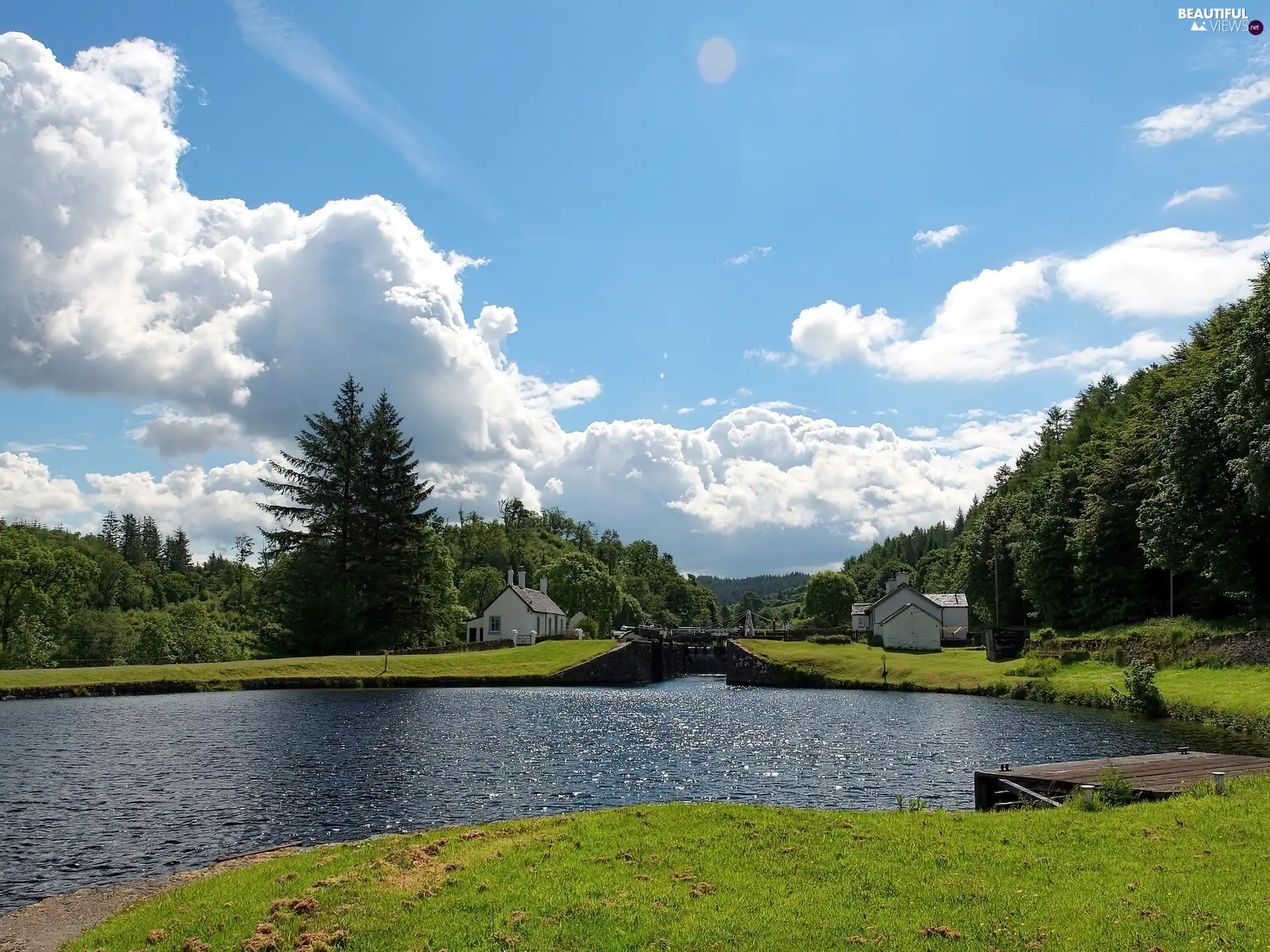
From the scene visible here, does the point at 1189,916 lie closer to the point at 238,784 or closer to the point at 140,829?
the point at 140,829

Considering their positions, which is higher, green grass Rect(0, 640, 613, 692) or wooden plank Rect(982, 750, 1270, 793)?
wooden plank Rect(982, 750, 1270, 793)

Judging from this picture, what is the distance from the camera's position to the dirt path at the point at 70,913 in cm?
1252

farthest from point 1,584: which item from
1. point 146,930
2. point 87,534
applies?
point 87,534

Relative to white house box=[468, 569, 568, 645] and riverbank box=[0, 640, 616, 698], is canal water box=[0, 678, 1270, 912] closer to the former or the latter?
riverbank box=[0, 640, 616, 698]

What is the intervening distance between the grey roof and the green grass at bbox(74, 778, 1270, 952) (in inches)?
3559

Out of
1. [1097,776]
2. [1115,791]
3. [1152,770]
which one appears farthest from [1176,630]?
[1115,791]

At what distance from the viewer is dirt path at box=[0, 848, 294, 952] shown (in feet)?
41.1

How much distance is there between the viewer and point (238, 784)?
2614 centimetres

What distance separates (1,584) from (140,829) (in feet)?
267

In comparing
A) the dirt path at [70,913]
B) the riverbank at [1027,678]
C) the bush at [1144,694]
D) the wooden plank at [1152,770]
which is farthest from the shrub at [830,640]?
the dirt path at [70,913]

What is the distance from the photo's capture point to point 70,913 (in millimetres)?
13781

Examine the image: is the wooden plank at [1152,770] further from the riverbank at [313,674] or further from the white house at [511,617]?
the white house at [511,617]

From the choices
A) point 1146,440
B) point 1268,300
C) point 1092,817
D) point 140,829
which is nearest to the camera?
point 1092,817

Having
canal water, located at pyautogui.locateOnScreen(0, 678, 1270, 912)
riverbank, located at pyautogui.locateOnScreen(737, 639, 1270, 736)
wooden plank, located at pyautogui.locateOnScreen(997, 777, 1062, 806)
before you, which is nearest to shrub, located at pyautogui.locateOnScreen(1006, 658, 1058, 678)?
riverbank, located at pyautogui.locateOnScreen(737, 639, 1270, 736)
